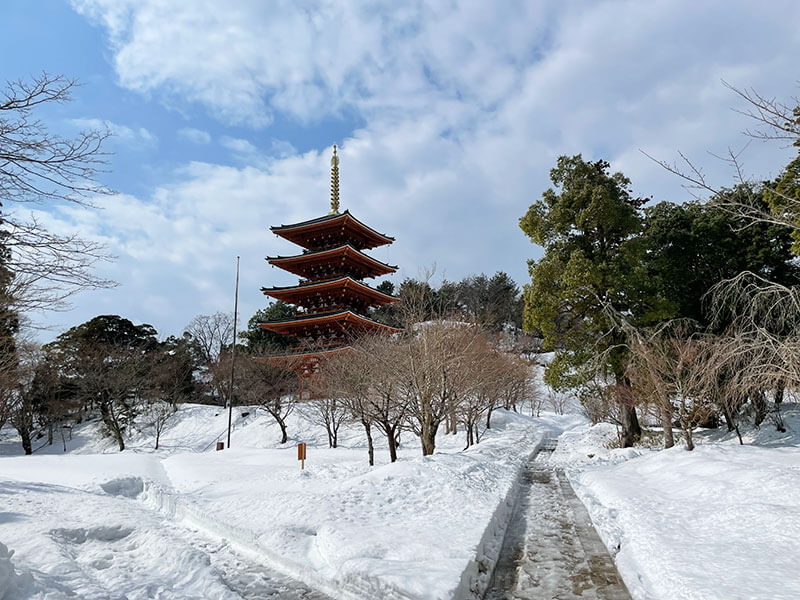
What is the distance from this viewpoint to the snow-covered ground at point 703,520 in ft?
16.6

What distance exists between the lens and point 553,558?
22.7 ft

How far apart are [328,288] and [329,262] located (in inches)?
92.6

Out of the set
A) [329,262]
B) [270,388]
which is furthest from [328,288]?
[270,388]

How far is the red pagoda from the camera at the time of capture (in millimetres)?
30156

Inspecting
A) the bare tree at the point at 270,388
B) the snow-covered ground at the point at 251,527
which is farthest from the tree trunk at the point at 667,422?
the bare tree at the point at 270,388

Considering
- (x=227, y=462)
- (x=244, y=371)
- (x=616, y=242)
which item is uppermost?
(x=616, y=242)

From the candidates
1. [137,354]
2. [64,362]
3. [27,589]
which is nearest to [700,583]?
[27,589]

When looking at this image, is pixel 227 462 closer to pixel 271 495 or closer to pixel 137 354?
pixel 271 495

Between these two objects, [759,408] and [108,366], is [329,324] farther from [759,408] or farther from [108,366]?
[759,408]

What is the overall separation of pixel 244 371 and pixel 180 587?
28484mm

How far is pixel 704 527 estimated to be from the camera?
274 inches

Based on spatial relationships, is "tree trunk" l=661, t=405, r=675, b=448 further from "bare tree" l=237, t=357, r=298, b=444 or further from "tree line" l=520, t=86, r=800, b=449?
"bare tree" l=237, t=357, r=298, b=444

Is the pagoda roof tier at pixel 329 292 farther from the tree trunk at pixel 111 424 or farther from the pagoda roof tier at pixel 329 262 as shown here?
the tree trunk at pixel 111 424

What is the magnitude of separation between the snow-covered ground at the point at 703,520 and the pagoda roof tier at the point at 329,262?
862 inches
